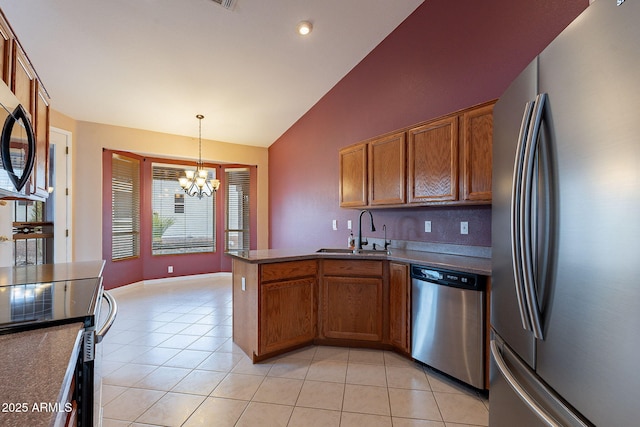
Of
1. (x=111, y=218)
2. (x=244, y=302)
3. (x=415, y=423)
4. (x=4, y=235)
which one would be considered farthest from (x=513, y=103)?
(x=111, y=218)

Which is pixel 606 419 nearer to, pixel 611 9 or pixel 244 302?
pixel 611 9

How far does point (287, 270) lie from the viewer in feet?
8.25

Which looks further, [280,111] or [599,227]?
[280,111]

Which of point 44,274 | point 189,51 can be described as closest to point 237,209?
point 189,51

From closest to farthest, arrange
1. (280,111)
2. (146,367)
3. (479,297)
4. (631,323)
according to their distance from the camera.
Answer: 1. (631,323)
2. (479,297)
3. (146,367)
4. (280,111)

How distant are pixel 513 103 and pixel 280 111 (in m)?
3.99

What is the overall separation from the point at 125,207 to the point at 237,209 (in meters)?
1.97

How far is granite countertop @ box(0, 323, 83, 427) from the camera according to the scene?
50 cm

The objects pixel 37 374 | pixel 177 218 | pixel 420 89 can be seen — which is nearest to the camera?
pixel 37 374

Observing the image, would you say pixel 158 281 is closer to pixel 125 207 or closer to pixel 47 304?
pixel 125 207

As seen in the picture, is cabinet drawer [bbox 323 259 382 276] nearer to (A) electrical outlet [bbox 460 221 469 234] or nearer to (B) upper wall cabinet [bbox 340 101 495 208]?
(B) upper wall cabinet [bbox 340 101 495 208]

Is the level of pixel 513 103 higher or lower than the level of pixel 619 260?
higher

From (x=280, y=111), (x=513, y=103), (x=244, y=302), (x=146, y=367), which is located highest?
(x=280, y=111)

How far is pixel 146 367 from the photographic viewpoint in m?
2.34
